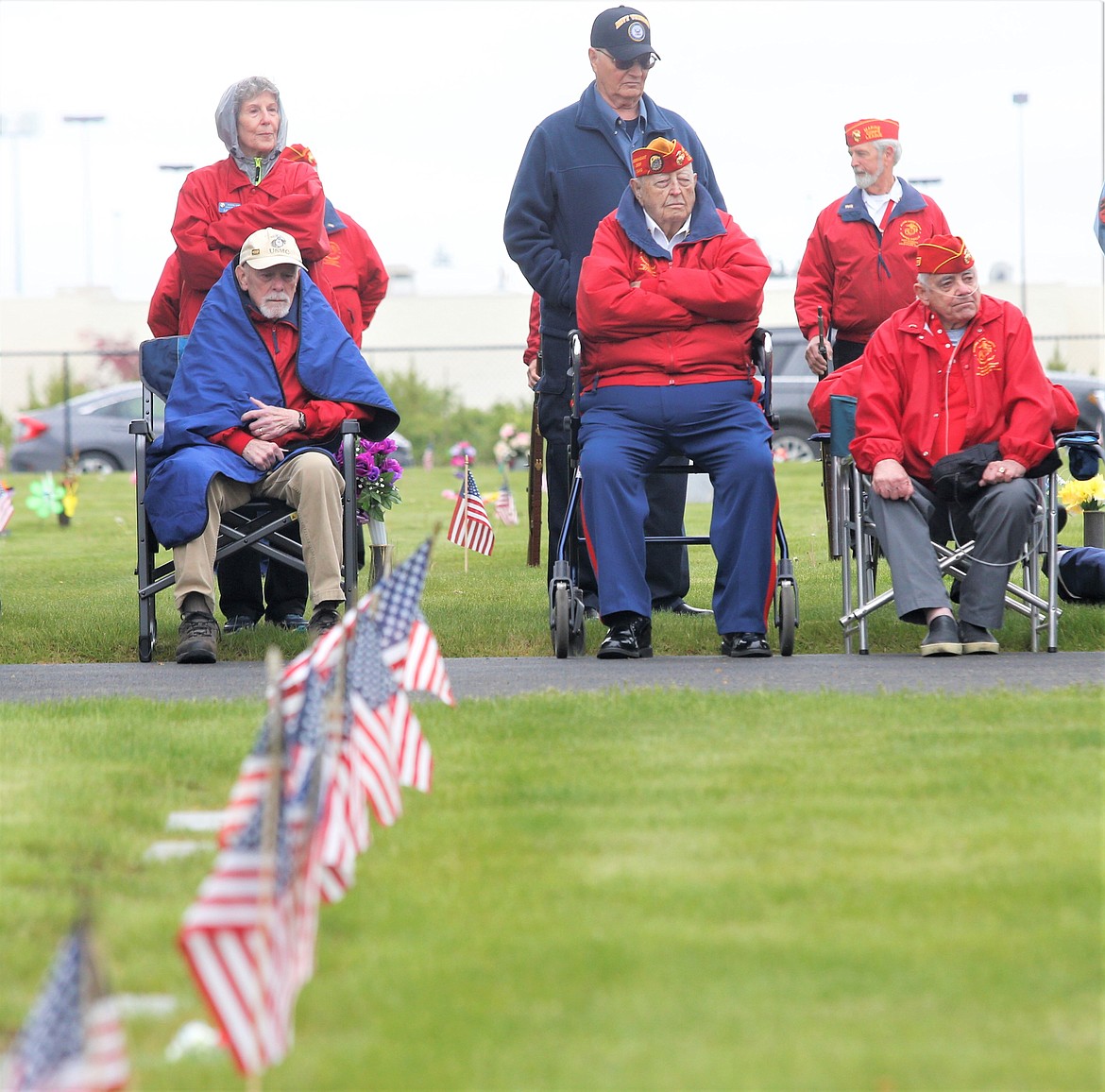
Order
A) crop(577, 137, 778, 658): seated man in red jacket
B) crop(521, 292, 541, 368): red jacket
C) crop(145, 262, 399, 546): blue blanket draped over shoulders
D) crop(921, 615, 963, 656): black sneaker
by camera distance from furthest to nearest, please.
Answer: crop(521, 292, 541, 368): red jacket < crop(145, 262, 399, 546): blue blanket draped over shoulders < crop(577, 137, 778, 658): seated man in red jacket < crop(921, 615, 963, 656): black sneaker

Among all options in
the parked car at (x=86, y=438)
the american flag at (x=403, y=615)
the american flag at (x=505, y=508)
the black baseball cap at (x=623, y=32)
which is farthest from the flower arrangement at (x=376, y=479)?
the parked car at (x=86, y=438)

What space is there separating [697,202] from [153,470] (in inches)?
83.9

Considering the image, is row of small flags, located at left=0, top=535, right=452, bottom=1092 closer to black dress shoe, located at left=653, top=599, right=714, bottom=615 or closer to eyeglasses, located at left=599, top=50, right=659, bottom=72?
black dress shoe, located at left=653, top=599, right=714, bottom=615

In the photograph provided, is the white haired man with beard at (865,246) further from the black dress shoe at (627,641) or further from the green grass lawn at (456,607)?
the black dress shoe at (627,641)

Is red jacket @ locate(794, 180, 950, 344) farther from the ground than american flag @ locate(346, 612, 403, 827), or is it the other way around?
red jacket @ locate(794, 180, 950, 344)

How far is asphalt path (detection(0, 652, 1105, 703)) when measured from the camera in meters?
5.23

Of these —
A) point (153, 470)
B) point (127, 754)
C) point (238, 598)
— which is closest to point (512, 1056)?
point (127, 754)

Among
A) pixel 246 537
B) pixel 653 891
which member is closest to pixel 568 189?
pixel 246 537

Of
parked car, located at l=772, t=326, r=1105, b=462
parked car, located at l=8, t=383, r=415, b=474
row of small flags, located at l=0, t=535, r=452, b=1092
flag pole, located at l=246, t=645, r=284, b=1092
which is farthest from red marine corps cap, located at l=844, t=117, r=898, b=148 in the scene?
parked car, located at l=8, t=383, r=415, b=474

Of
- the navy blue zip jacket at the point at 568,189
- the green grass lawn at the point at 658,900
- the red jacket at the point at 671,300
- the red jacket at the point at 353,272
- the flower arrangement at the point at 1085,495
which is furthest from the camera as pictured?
the red jacket at the point at 353,272

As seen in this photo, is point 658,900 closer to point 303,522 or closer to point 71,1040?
point 71,1040

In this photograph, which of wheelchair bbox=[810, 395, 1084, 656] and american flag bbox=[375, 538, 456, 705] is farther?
wheelchair bbox=[810, 395, 1084, 656]

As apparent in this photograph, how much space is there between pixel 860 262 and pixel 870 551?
1505 millimetres

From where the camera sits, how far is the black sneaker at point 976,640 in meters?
5.95
